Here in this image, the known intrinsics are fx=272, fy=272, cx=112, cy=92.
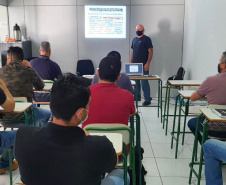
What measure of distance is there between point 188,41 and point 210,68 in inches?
62.1

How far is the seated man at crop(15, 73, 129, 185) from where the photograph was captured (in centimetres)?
115

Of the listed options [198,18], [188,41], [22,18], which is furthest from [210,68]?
[22,18]

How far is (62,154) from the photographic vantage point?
115 cm

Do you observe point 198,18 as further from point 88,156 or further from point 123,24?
point 88,156

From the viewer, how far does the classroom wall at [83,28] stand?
6.05 metres

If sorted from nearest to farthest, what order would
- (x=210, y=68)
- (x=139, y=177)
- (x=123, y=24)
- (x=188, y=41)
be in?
(x=139, y=177) < (x=210, y=68) < (x=188, y=41) < (x=123, y=24)

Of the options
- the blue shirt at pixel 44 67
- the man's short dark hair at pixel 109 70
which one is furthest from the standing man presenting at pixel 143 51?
the man's short dark hair at pixel 109 70

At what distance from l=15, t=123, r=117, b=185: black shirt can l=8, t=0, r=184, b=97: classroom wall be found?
518 centimetres

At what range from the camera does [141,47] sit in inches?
227

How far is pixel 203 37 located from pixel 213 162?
3.04 m

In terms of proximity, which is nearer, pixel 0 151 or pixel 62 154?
pixel 62 154

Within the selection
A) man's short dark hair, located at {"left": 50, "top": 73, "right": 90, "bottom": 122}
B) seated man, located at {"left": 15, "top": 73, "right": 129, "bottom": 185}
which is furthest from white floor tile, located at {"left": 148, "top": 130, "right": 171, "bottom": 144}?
man's short dark hair, located at {"left": 50, "top": 73, "right": 90, "bottom": 122}

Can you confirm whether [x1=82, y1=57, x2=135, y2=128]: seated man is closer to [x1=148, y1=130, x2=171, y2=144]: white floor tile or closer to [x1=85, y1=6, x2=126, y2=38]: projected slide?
[x1=148, y1=130, x2=171, y2=144]: white floor tile

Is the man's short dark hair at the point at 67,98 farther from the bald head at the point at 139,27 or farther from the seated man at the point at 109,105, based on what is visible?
the bald head at the point at 139,27
